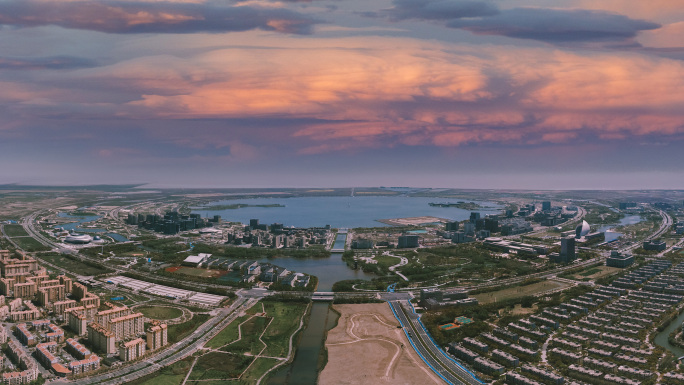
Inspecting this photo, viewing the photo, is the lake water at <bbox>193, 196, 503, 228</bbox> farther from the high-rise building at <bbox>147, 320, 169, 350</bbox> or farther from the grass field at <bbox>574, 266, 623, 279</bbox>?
the high-rise building at <bbox>147, 320, 169, 350</bbox>

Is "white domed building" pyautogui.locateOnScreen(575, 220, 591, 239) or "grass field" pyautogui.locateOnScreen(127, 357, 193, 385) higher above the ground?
"white domed building" pyautogui.locateOnScreen(575, 220, 591, 239)

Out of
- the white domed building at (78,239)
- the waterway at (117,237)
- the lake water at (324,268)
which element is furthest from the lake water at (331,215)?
the white domed building at (78,239)

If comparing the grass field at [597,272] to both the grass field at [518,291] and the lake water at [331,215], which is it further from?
the lake water at [331,215]

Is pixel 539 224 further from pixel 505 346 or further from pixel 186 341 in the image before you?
pixel 186 341

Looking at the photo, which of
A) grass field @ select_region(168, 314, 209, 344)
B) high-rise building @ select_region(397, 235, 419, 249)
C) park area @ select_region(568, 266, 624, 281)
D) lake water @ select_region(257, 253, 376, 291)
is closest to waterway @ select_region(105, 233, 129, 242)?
lake water @ select_region(257, 253, 376, 291)

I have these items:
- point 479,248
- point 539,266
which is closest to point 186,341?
point 539,266
